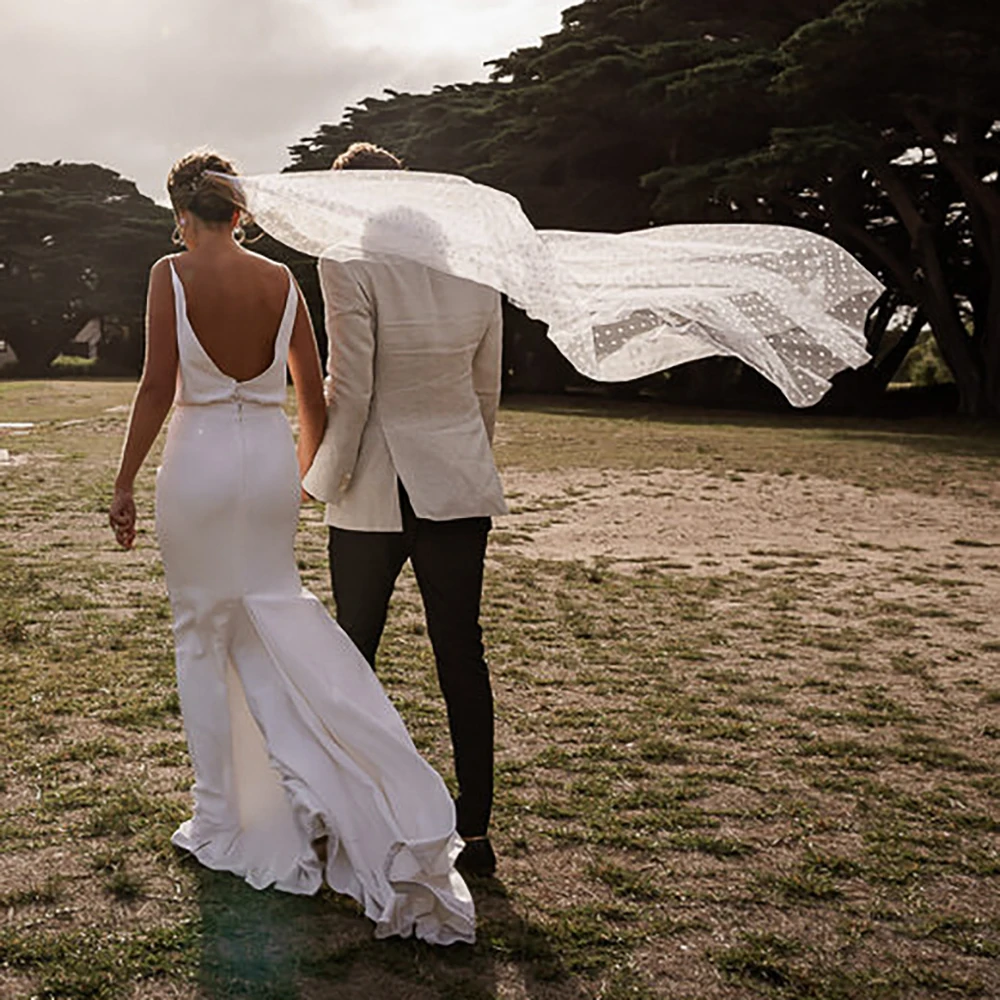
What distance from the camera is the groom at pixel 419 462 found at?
3.29m

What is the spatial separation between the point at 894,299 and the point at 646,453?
19.9 m

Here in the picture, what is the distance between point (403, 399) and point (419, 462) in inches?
6.6

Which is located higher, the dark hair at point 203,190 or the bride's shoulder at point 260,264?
the dark hair at point 203,190

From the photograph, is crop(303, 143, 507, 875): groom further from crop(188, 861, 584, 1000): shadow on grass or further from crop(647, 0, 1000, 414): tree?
crop(647, 0, 1000, 414): tree

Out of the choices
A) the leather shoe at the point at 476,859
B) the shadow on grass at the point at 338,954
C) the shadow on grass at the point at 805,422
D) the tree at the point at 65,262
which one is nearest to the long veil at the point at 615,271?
the leather shoe at the point at 476,859

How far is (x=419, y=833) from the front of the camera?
10.2 feet

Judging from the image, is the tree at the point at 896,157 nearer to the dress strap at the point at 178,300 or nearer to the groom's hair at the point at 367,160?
the groom's hair at the point at 367,160

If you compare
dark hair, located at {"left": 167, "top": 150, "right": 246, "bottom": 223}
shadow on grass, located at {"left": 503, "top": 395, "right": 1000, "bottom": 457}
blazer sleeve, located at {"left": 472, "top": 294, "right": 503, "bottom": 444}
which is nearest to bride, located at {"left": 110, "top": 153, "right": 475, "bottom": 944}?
dark hair, located at {"left": 167, "top": 150, "right": 246, "bottom": 223}

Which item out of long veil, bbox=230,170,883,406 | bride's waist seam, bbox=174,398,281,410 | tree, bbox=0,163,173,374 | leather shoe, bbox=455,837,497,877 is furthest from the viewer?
tree, bbox=0,163,173,374

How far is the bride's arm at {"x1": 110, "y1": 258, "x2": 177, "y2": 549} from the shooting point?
325 centimetres

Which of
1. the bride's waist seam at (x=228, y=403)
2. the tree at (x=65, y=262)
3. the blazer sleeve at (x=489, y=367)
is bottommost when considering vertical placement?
the bride's waist seam at (x=228, y=403)

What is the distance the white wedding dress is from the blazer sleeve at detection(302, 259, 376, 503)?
0.10m

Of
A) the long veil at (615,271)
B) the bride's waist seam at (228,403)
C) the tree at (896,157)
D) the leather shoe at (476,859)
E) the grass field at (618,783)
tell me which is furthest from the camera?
the tree at (896,157)

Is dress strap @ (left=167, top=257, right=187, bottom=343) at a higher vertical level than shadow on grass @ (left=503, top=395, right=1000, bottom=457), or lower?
higher
